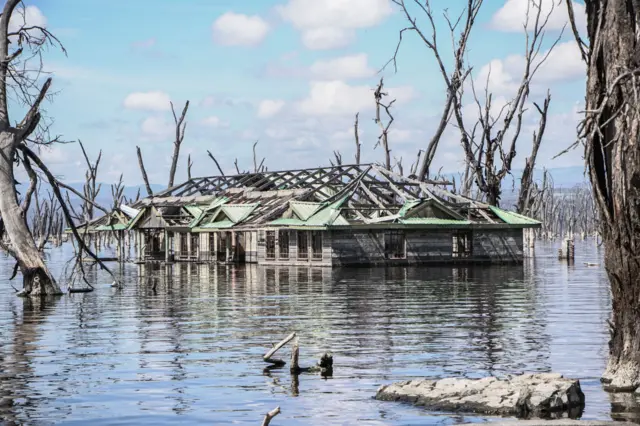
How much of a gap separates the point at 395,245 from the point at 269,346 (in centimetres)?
3939

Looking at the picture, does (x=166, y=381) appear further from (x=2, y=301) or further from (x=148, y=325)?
(x=2, y=301)

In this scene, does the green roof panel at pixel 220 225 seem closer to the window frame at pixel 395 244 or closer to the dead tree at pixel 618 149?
the window frame at pixel 395 244

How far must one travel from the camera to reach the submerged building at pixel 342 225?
193 feet

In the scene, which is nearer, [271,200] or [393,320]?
[393,320]

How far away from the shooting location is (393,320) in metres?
27.2

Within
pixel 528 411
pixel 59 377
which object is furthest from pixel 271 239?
pixel 528 411

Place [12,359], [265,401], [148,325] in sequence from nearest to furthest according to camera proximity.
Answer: [265,401], [12,359], [148,325]

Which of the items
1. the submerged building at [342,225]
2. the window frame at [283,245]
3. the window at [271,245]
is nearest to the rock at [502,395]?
the submerged building at [342,225]

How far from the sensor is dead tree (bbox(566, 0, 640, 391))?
1388 centimetres

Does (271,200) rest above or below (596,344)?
above

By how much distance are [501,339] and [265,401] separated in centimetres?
846

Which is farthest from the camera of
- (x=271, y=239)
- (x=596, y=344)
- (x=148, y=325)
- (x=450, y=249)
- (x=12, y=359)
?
(x=271, y=239)

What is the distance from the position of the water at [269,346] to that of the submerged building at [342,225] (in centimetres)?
1698

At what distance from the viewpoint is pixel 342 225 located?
57.1m
